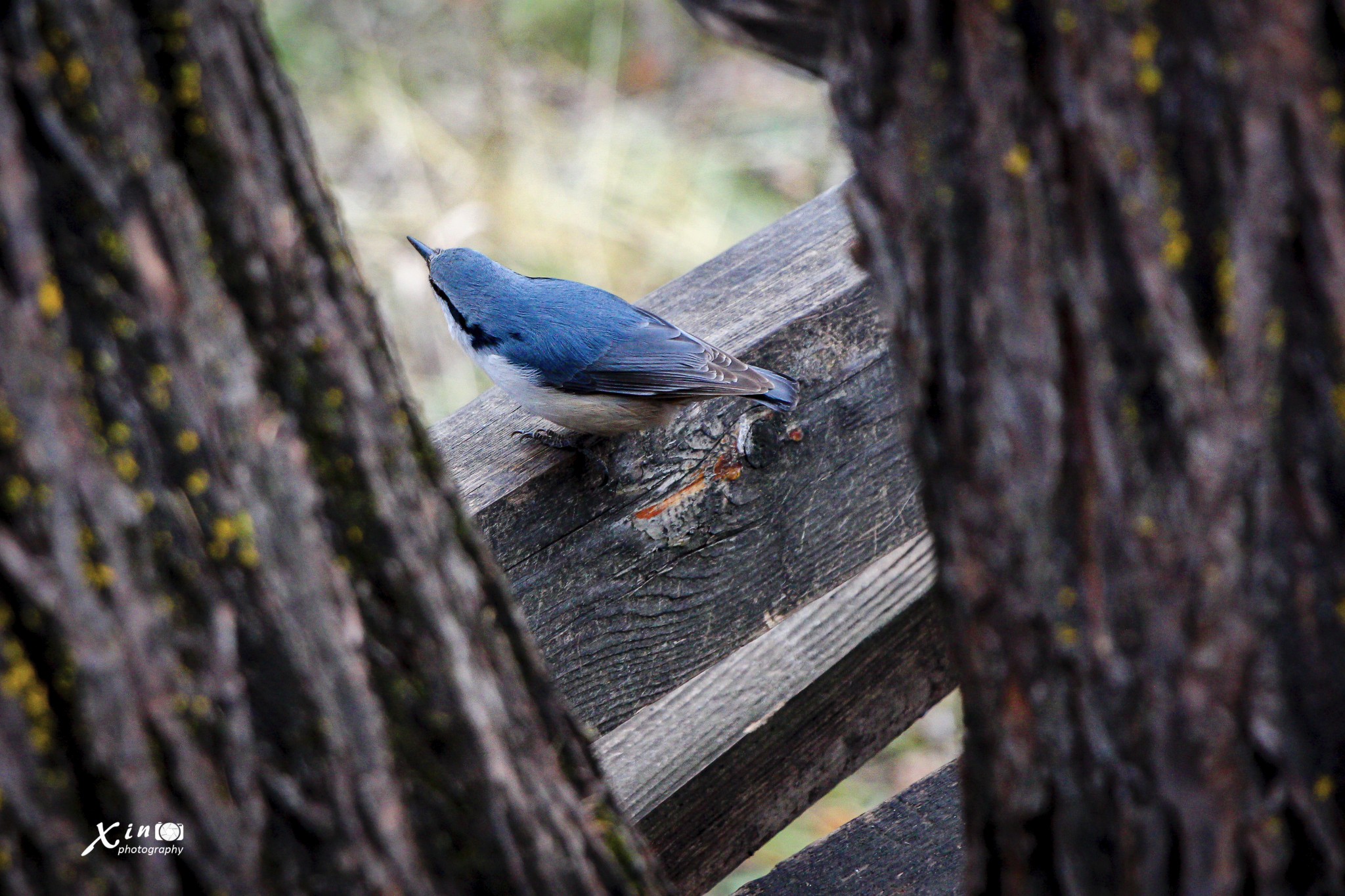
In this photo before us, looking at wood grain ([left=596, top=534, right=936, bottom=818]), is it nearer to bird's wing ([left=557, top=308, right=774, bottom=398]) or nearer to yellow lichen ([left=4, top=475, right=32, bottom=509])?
bird's wing ([left=557, top=308, right=774, bottom=398])

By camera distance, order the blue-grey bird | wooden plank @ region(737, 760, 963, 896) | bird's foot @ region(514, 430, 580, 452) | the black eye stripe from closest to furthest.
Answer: wooden plank @ region(737, 760, 963, 896) → bird's foot @ region(514, 430, 580, 452) → the blue-grey bird → the black eye stripe

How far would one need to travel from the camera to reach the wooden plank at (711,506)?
5.48 feet

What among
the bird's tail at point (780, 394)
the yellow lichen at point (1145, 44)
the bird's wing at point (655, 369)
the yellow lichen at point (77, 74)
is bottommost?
the bird's wing at point (655, 369)

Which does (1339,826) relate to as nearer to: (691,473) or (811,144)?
(691,473)

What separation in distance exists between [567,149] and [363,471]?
4.29m

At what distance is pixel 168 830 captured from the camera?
2.82ft

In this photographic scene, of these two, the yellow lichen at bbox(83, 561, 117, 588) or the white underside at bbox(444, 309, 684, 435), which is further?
the white underside at bbox(444, 309, 684, 435)

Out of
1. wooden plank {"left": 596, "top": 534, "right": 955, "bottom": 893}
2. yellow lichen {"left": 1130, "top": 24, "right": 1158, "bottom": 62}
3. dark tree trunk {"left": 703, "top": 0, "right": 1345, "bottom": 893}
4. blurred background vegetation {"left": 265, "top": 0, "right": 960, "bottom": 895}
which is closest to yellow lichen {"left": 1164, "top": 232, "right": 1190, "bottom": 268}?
dark tree trunk {"left": 703, "top": 0, "right": 1345, "bottom": 893}

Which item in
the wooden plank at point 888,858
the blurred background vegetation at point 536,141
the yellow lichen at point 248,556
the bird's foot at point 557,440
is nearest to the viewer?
the yellow lichen at point 248,556

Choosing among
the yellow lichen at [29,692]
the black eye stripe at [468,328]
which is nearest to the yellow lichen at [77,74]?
the yellow lichen at [29,692]

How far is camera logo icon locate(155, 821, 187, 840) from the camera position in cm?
86

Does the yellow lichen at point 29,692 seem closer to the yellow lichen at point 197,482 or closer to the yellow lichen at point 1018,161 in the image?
the yellow lichen at point 197,482

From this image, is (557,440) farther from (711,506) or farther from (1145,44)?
(1145,44)
